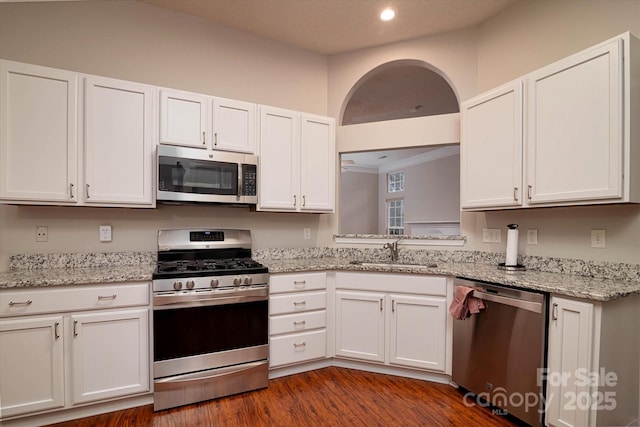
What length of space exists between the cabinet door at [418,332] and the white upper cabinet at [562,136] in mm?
867

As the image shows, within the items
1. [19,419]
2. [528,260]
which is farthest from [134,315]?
[528,260]

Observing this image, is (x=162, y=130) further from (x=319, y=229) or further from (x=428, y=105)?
(x=428, y=105)

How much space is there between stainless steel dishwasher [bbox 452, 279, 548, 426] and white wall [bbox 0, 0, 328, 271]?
5.46ft

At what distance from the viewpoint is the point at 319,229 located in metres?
3.39

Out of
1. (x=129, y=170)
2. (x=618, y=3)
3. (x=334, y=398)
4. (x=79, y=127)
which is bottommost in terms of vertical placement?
(x=334, y=398)

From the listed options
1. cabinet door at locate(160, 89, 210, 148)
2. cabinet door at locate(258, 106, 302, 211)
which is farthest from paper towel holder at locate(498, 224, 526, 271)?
cabinet door at locate(160, 89, 210, 148)

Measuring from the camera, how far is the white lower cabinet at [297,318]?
2.54 m

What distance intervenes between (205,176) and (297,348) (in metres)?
1.53

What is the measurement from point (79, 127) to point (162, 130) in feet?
1.64

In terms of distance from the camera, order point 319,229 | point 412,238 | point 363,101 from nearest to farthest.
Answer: point 412,238 < point 319,229 < point 363,101

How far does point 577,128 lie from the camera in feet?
6.40

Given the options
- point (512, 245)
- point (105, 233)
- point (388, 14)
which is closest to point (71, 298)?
point (105, 233)

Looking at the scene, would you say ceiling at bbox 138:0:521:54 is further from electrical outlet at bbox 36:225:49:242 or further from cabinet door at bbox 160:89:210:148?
electrical outlet at bbox 36:225:49:242

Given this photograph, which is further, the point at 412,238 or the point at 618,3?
the point at 412,238
